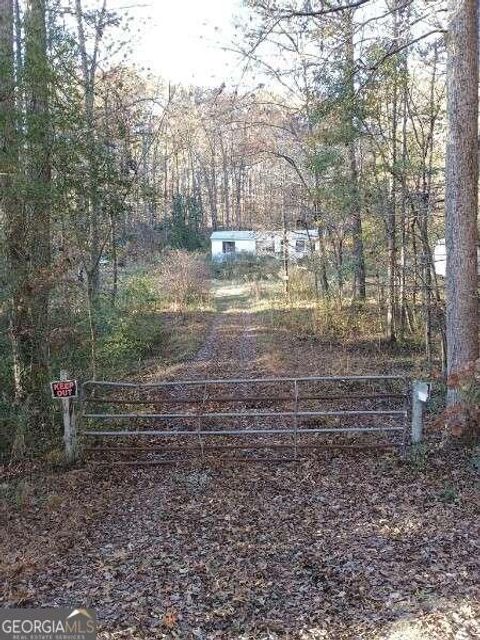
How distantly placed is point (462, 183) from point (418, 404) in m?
2.90

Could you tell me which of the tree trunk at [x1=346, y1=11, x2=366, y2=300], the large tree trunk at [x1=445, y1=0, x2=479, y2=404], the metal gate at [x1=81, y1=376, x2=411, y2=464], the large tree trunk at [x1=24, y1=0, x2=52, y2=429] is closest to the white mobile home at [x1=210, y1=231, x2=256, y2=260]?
the tree trunk at [x1=346, y1=11, x2=366, y2=300]

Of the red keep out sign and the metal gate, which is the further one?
the metal gate

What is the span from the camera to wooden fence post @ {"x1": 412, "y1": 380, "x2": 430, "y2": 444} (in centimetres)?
667

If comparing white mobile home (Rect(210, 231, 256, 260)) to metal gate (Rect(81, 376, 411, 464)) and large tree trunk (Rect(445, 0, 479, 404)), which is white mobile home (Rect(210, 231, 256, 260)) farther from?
large tree trunk (Rect(445, 0, 479, 404))

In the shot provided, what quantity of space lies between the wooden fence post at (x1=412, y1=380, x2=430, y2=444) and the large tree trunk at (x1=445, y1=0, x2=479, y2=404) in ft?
1.62

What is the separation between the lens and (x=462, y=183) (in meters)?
6.61

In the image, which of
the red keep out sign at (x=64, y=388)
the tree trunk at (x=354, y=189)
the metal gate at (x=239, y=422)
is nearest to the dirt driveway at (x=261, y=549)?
the metal gate at (x=239, y=422)

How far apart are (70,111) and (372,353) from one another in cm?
984

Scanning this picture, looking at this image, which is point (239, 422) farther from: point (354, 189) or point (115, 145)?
point (354, 189)

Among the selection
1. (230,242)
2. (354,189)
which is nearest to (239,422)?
(354,189)

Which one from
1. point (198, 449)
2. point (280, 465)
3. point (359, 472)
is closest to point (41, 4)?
point (198, 449)

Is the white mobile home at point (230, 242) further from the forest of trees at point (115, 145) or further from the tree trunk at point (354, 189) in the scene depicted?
the forest of trees at point (115, 145)

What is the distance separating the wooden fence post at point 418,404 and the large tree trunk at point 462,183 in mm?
495

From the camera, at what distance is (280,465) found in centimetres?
699
